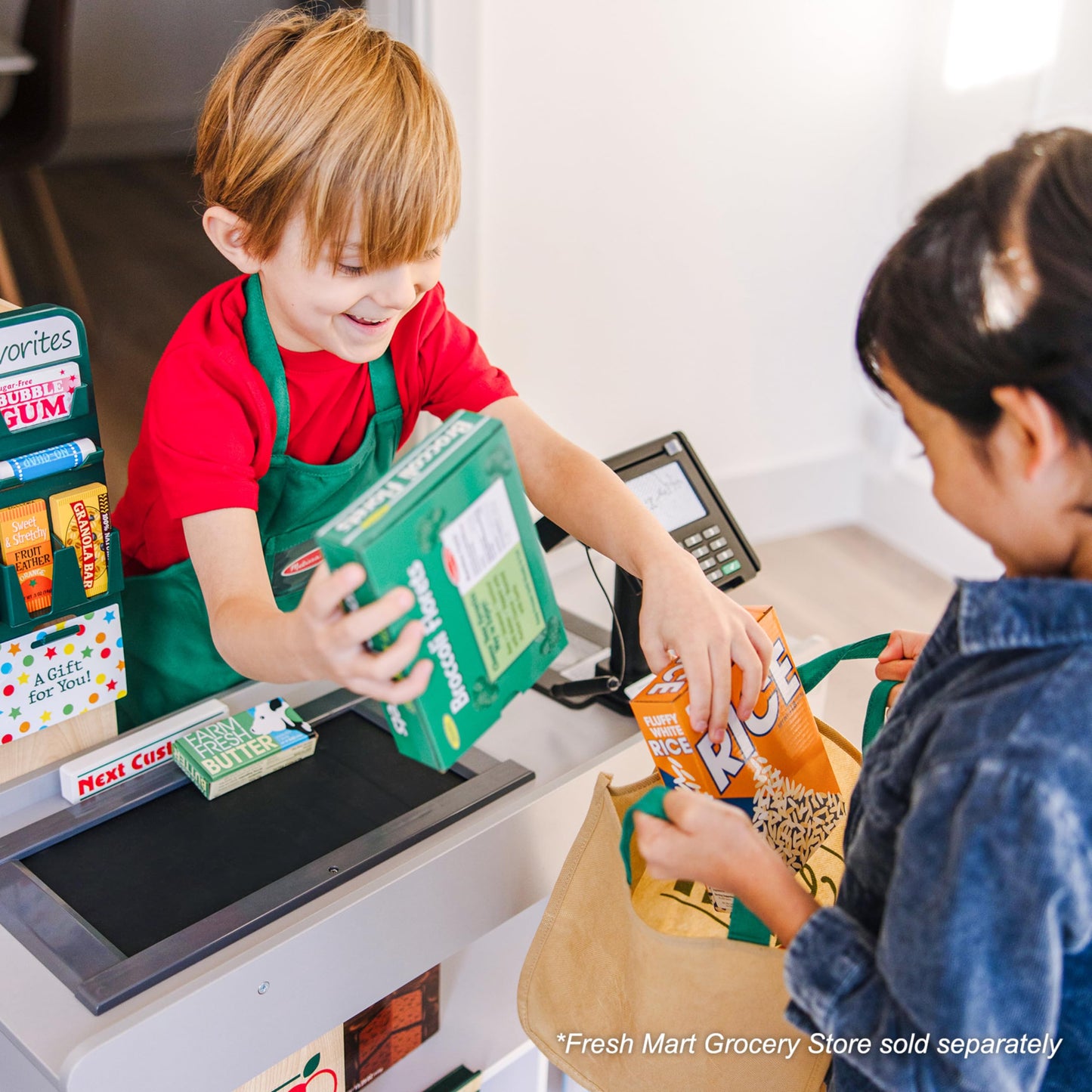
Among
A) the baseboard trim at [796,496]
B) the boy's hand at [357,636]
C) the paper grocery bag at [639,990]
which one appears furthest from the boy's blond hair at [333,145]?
the baseboard trim at [796,496]

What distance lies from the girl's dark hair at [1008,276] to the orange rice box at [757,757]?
0.34m

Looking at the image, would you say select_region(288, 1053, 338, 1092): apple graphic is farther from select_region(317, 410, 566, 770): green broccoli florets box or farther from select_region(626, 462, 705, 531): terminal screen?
select_region(626, 462, 705, 531): terminal screen

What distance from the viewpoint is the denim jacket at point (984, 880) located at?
0.60 metres

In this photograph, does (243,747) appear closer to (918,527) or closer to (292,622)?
(292,622)

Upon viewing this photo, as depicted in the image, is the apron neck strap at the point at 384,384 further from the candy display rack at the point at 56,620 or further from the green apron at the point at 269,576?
the candy display rack at the point at 56,620

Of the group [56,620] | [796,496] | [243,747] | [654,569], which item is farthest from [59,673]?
[796,496]

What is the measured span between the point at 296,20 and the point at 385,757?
0.64 meters

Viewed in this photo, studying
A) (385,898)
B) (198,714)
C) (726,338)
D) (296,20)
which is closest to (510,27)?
(726,338)

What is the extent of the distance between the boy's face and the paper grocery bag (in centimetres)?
42

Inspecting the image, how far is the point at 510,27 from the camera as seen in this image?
2047mm

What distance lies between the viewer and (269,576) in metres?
1.09

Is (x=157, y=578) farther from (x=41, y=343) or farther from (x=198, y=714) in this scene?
(x=41, y=343)

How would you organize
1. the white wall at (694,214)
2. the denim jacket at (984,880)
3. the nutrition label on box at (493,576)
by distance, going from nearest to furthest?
the denim jacket at (984,880), the nutrition label on box at (493,576), the white wall at (694,214)

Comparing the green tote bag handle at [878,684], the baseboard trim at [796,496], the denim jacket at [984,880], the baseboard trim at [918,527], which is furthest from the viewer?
the baseboard trim at [796,496]
